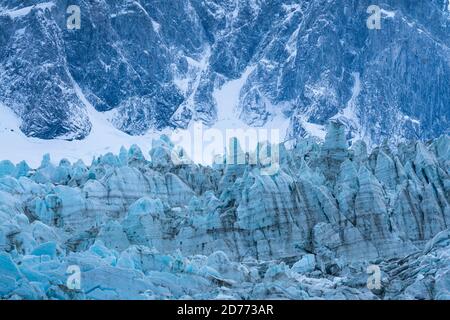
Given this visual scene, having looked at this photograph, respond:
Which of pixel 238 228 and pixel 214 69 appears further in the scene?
pixel 214 69

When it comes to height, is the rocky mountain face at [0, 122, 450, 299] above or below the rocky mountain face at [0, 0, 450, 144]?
below

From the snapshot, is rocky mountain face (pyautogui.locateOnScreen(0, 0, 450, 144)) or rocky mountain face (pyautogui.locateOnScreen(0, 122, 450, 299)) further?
rocky mountain face (pyautogui.locateOnScreen(0, 0, 450, 144))

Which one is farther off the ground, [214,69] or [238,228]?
[214,69]

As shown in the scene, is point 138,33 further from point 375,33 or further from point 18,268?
point 18,268
